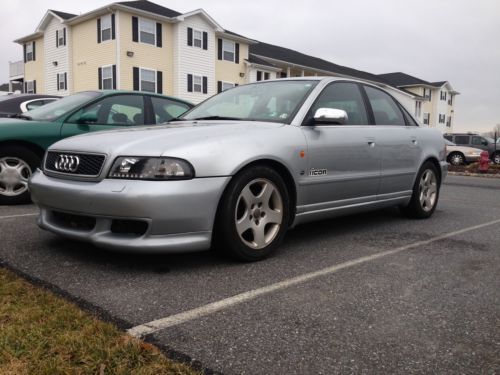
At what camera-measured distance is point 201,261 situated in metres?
3.60

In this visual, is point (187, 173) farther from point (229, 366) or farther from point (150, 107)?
point (150, 107)

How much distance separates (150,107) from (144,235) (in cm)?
376

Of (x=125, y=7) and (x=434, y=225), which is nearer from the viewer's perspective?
(x=434, y=225)

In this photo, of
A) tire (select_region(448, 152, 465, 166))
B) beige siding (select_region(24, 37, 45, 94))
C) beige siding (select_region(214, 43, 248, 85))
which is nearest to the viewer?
tire (select_region(448, 152, 465, 166))

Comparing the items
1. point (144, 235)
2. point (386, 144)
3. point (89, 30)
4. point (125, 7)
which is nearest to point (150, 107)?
point (386, 144)

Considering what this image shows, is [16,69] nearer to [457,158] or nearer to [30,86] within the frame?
[30,86]

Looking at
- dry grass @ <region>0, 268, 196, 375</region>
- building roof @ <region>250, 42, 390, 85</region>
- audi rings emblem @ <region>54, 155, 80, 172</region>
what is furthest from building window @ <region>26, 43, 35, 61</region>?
dry grass @ <region>0, 268, 196, 375</region>

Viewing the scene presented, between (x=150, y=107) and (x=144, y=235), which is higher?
(x=150, y=107)

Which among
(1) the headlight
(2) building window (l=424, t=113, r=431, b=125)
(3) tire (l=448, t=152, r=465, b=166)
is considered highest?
(2) building window (l=424, t=113, r=431, b=125)

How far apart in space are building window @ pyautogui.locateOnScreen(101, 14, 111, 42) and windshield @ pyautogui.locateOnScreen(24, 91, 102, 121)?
19.0 meters

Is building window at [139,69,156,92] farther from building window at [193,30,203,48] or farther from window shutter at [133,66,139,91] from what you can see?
building window at [193,30,203,48]

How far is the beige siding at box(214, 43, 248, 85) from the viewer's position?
92.6ft

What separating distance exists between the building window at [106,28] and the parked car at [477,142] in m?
18.0

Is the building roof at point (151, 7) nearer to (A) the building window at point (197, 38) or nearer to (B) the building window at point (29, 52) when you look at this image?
(A) the building window at point (197, 38)
